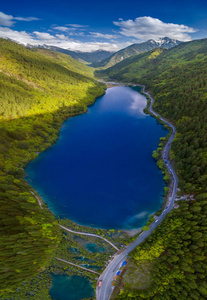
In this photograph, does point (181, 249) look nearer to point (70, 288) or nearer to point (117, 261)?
point (117, 261)

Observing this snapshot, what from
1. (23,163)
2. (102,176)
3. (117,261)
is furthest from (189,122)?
(23,163)

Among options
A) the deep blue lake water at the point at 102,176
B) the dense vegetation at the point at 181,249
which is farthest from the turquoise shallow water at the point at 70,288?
the deep blue lake water at the point at 102,176

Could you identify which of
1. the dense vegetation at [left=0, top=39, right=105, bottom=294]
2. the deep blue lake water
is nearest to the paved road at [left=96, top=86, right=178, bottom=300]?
the deep blue lake water

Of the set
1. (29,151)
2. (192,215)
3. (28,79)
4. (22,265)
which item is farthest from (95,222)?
(28,79)

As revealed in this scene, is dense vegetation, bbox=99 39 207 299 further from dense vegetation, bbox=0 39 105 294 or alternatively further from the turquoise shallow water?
dense vegetation, bbox=0 39 105 294

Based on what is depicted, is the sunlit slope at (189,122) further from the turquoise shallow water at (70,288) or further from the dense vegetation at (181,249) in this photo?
the turquoise shallow water at (70,288)

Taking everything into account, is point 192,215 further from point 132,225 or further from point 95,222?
point 95,222
